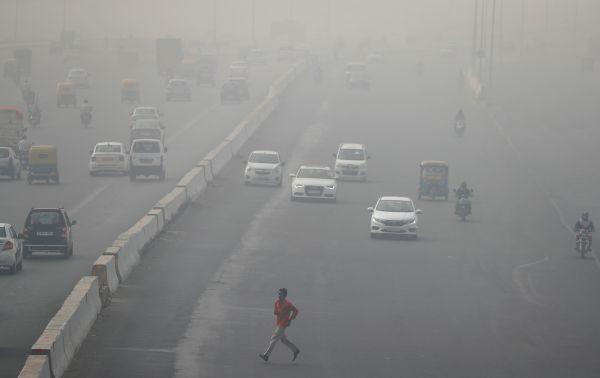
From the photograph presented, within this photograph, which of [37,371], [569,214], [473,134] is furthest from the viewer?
[473,134]

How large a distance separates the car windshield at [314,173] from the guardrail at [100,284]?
395 cm

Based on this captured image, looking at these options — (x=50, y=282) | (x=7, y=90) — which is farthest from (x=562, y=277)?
(x=7, y=90)

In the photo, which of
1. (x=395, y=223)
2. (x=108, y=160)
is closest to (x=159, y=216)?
(x=395, y=223)

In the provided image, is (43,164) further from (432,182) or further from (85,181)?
(432,182)

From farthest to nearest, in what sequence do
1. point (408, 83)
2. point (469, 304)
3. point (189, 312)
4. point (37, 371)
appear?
point (408, 83) < point (469, 304) < point (189, 312) < point (37, 371)

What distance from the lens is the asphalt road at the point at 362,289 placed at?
26234 mm

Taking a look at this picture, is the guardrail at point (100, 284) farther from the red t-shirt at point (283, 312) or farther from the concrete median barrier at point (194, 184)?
the red t-shirt at point (283, 312)

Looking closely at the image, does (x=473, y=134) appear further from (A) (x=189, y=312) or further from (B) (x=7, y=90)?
(A) (x=189, y=312)

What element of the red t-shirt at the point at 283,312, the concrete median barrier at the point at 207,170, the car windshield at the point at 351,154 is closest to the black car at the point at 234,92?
the car windshield at the point at 351,154

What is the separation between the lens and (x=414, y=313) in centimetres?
3142

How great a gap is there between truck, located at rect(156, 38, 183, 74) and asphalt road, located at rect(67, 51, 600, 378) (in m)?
58.9

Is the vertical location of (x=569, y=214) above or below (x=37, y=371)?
below

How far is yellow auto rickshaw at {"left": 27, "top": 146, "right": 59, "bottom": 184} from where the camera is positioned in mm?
55031

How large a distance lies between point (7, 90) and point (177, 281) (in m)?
76.2
